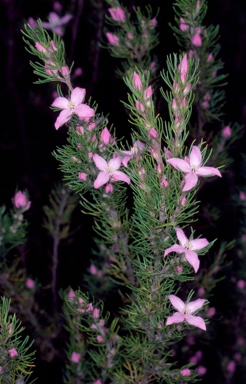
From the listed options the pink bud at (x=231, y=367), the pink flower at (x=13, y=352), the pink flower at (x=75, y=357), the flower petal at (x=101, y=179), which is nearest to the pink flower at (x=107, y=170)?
the flower petal at (x=101, y=179)

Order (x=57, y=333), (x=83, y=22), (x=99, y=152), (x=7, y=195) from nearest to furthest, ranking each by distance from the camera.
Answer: (x=99, y=152)
(x=57, y=333)
(x=7, y=195)
(x=83, y=22)

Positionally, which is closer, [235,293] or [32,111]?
[235,293]

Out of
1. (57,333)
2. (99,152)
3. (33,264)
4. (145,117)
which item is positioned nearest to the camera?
(145,117)

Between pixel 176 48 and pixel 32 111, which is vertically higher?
pixel 176 48

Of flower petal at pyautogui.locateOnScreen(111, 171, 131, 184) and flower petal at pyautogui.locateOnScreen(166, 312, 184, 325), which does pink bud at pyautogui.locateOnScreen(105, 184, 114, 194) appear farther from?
flower petal at pyautogui.locateOnScreen(166, 312, 184, 325)

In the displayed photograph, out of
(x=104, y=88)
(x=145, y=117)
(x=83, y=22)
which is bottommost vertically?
(x=104, y=88)

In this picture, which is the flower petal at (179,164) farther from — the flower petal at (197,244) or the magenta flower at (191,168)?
the flower petal at (197,244)

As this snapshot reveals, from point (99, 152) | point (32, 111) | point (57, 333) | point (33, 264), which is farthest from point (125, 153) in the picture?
point (32, 111)

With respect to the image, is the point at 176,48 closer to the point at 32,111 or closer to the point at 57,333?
the point at 32,111
